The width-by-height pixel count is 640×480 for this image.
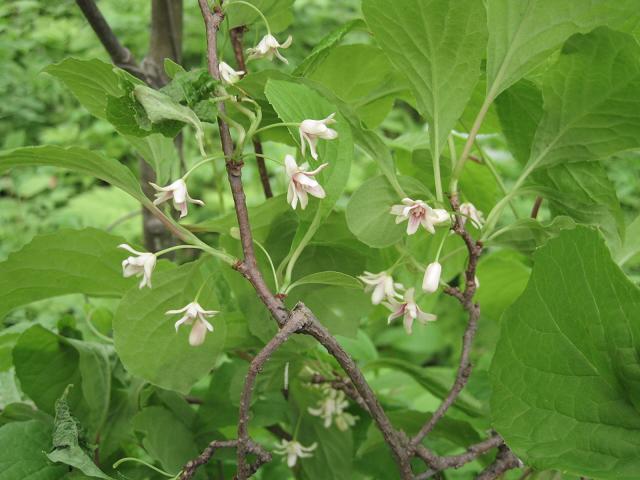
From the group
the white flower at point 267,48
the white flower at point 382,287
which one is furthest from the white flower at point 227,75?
the white flower at point 382,287

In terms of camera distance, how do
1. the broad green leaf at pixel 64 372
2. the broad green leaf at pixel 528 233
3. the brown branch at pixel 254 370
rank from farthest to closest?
the broad green leaf at pixel 64 372
the broad green leaf at pixel 528 233
the brown branch at pixel 254 370

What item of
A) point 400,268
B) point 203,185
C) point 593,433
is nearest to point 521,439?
point 593,433

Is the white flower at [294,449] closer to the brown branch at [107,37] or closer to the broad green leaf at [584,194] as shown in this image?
the broad green leaf at [584,194]

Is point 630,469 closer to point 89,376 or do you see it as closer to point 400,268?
point 400,268

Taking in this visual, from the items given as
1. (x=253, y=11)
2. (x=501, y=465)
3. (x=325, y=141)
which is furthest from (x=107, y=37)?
(x=501, y=465)

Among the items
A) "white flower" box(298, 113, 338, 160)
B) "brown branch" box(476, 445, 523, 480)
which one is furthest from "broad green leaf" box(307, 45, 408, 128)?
"brown branch" box(476, 445, 523, 480)
